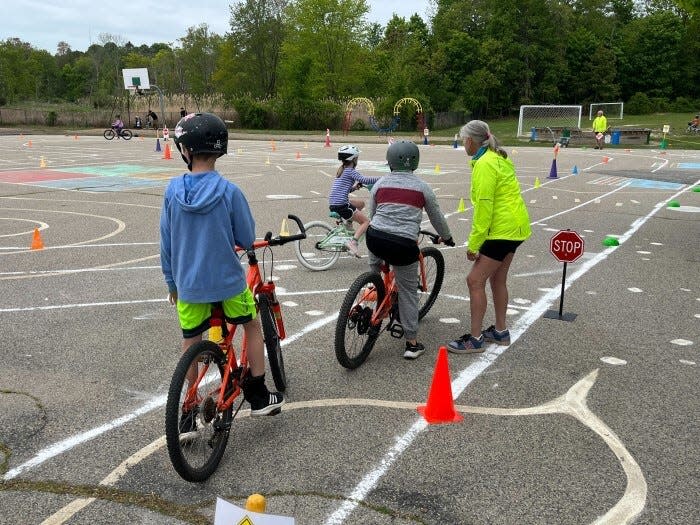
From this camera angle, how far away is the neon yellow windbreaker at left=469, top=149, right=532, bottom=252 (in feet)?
16.5

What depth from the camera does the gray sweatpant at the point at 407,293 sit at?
16.6ft

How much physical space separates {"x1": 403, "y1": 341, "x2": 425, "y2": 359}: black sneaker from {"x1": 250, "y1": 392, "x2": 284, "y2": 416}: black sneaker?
5.02 ft

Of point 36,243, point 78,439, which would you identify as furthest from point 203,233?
point 36,243

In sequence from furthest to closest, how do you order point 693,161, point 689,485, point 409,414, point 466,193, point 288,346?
point 693,161
point 466,193
point 288,346
point 409,414
point 689,485

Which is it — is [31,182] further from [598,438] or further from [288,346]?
[598,438]

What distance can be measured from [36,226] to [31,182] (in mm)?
7570

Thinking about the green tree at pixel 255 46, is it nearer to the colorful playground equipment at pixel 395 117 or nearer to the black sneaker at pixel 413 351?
the colorful playground equipment at pixel 395 117

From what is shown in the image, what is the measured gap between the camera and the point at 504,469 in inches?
139

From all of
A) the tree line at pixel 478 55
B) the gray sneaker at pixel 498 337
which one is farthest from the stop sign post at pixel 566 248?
the tree line at pixel 478 55

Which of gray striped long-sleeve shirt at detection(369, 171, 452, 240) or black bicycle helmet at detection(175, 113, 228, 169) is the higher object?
black bicycle helmet at detection(175, 113, 228, 169)

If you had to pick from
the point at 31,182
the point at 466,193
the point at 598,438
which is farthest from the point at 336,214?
the point at 31,182

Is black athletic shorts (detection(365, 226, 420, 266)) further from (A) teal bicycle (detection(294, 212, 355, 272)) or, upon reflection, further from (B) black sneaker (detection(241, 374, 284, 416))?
(A) teal bicycle (detection(294, 212, 355, 272))

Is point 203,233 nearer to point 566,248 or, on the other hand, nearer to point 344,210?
point 566,248

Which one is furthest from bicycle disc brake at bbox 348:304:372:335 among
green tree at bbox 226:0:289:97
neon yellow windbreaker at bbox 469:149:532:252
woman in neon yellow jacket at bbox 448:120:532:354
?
green tree at bbox 226:0:289:97
